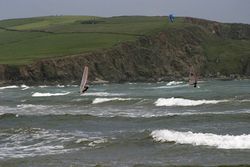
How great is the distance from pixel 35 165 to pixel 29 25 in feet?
491

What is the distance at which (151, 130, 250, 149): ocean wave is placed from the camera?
26906 mm

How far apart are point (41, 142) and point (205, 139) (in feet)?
28.5

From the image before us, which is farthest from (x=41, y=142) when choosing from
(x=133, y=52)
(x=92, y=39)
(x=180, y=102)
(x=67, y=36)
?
(x=67, y=36)

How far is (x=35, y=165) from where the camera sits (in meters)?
24.1

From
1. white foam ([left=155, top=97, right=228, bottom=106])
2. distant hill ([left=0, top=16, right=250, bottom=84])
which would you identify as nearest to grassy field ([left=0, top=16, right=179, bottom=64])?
distant hill ([left=0, top=16, right=250, bottom=84])

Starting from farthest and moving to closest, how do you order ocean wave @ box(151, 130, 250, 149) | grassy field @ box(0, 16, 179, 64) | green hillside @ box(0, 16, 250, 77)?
A: grassy field @ box(0, 16, 179, 64)
green hillside @ box(0, 16, 250, 77)
ocean wave @ box(151, 130, 250, 149)

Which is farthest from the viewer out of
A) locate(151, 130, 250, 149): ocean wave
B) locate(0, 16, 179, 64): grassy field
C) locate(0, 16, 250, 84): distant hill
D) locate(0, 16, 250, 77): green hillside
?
locate(0, 16, 179, 64): grassy field

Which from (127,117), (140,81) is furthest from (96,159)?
(140,81)

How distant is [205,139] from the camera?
93.4ft

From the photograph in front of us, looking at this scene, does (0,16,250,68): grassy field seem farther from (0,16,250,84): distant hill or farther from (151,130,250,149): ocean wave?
(151,130,250,149): ocean wave

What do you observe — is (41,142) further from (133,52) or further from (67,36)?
(67,36)

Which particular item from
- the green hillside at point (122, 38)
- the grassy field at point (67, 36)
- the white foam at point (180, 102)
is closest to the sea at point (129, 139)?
the white foam at point (180, 102)

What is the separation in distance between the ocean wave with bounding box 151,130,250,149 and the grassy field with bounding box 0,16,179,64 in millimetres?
85529

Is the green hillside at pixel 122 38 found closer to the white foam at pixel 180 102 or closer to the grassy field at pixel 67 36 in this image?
the grassy field at pixel 67 36
